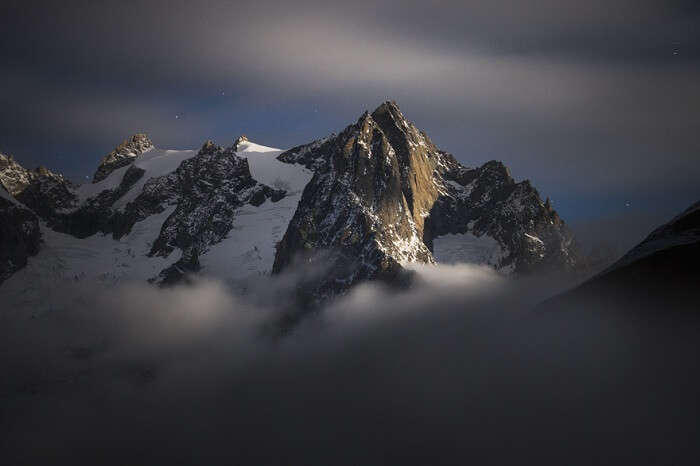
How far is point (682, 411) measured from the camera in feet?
195

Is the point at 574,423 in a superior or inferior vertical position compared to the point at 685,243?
inferior

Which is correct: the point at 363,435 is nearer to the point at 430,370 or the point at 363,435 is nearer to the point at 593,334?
the point at 430,370

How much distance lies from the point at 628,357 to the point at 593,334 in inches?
181

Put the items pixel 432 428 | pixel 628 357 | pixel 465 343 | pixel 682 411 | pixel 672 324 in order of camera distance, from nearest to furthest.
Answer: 1. pixel 682 411
2. pixel 672 324
3. pixel 628 357
4. pixel 432 428
5. pixel 465 343

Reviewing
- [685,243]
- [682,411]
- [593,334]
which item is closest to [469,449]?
[593,334]

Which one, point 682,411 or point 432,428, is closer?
point 682,411

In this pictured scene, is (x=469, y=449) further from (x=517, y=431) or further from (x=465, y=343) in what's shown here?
(x=465, y=343)

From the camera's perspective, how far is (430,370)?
156 m

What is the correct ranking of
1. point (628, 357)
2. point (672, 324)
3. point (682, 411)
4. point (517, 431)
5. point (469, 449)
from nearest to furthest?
1. point (682, 411)
2. point (672, 324)
3. point (628, 357)
4. point (517, 431)
5. point (469, 449)

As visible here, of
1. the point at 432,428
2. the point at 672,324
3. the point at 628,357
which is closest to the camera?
the point at 672,324

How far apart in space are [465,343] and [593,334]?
3306 inches

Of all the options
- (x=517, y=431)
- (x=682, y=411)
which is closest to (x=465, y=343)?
(x=517, y=431)

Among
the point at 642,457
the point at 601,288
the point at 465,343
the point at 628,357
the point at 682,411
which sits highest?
the point at 465,343

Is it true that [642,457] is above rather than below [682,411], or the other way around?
below
